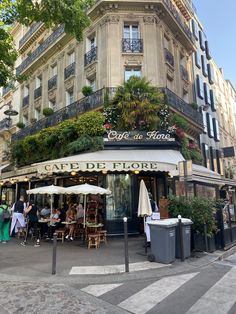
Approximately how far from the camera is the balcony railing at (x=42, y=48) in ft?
63.4

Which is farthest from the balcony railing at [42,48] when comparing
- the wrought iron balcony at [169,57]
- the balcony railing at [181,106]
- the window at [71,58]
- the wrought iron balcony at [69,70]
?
the balcony railing at [181,106]

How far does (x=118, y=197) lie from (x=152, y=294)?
25.9 ft

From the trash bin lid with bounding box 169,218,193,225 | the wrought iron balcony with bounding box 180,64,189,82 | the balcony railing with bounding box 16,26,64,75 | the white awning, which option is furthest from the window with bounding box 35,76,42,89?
the trash bin lid with bounding box 169,218,193,225

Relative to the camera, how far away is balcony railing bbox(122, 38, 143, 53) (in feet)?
50.7

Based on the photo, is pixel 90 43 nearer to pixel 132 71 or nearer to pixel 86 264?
pixel 132 71

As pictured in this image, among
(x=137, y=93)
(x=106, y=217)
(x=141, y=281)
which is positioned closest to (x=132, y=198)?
(x=106, y=217)

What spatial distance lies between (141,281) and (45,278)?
2173 millimetres

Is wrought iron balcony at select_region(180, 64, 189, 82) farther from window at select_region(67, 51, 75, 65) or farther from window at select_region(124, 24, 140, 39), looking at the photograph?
window at select_region(67, 51, 75, 65)

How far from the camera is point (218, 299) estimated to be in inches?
193

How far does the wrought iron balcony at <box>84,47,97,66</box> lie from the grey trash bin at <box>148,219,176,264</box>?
458 inches

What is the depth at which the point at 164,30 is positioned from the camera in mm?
16719

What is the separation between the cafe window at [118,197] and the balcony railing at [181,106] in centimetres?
494

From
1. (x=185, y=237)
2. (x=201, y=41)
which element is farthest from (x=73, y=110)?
(x=201, y=41)

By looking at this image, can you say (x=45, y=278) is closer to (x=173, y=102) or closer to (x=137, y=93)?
(x=137, y=93)
